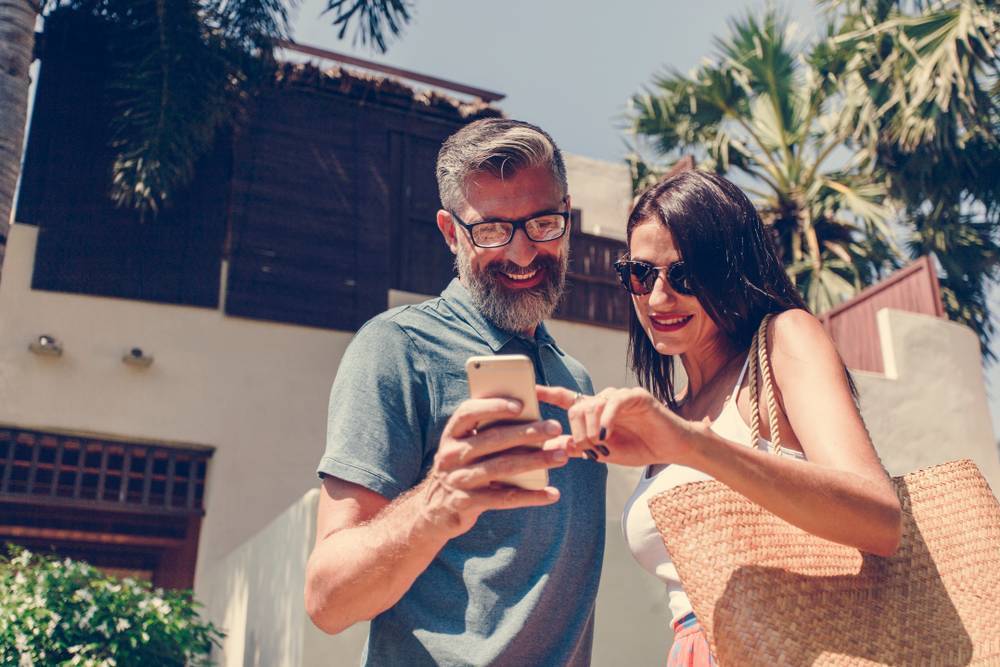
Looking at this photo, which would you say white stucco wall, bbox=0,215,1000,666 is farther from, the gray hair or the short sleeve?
the short sleeve

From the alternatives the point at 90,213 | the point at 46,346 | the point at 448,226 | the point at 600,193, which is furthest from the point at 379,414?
the point at 600,193

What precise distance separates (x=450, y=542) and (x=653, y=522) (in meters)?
0.39

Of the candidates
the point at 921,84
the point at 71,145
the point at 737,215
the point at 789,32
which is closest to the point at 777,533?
the point at 737,215

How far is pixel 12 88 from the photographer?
5.61 m

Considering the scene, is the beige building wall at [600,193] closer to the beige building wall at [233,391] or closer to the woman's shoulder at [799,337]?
the beige building wall at [233,391]

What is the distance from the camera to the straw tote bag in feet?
4.90

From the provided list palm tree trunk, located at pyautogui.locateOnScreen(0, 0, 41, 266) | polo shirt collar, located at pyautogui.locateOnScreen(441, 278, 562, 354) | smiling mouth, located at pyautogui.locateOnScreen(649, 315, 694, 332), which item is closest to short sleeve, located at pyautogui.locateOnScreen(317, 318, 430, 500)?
polo shirt collar, located at pyautogui.locateOnScreen(441, 278, 562, 354)

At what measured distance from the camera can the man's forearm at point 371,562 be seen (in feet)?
5.07

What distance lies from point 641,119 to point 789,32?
7.03 feet

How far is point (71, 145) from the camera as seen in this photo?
32.1ft

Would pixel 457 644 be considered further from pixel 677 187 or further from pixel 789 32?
pixel 789 32

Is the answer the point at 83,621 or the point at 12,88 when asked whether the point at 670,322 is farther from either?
the point at 83,621

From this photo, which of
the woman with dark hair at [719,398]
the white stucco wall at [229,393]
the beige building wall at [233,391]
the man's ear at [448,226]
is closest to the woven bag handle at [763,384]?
the woman with dark hair at [719,398]

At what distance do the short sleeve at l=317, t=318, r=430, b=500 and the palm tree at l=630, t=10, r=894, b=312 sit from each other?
11.2 metres
